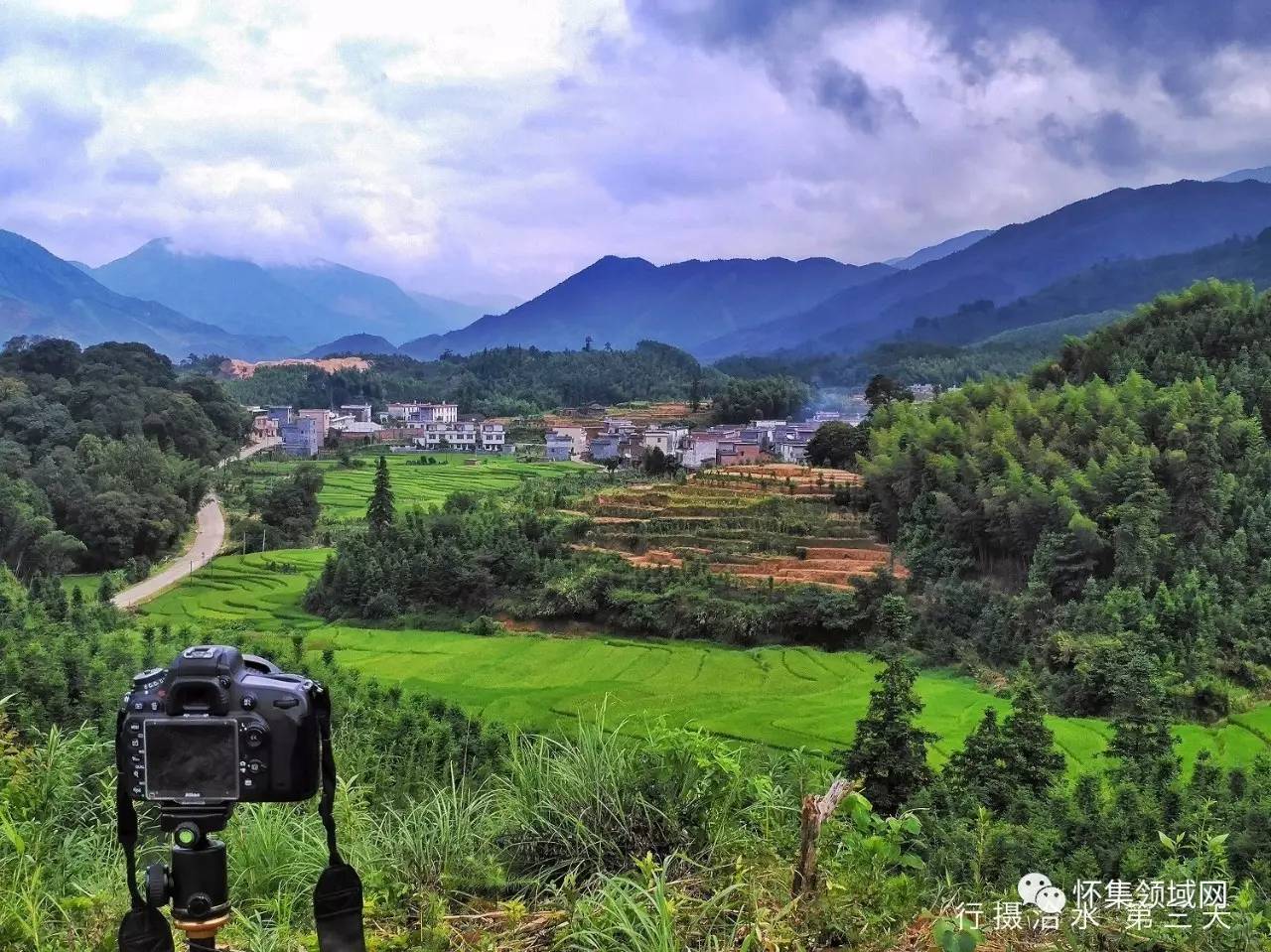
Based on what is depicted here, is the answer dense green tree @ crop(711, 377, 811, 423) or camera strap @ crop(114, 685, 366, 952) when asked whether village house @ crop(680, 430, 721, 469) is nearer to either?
dense green tree @ crop(711, 377, 811, 423)

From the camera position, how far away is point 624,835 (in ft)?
7.95

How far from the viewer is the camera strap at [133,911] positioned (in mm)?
1435

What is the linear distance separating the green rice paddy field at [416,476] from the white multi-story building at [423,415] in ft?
20.6

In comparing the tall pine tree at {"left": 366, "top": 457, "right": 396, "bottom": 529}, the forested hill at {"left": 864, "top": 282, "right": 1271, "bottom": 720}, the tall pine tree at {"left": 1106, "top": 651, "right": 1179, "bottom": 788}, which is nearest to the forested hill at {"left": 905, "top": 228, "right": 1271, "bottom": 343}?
the forested hill at {"left": 864, "top": 282, "right": 1271, "bottom": 720}

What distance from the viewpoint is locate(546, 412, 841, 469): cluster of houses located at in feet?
103

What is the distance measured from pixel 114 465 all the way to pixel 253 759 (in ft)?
84.9

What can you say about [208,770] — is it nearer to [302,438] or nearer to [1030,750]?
[1030,750]

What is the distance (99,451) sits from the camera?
82.3 feet

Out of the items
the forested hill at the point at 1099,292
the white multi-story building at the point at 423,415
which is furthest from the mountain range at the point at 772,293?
the white multi-story building at the point at 423,415

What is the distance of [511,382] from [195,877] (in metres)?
55.7

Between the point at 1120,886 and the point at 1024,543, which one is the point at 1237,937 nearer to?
the point at 1120,886

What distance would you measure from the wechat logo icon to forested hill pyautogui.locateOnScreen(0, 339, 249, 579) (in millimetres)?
22162

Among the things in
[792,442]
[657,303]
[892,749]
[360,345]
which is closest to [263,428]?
[792,442]

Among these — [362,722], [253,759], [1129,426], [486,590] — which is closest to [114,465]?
[486,590]
